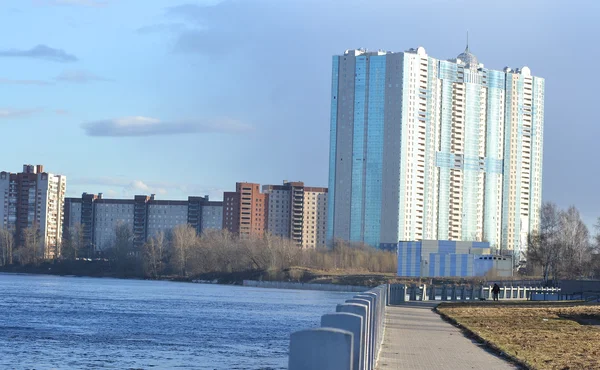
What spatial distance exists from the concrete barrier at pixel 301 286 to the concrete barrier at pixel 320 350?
123 metres

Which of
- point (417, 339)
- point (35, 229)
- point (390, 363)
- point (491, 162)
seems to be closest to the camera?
point (390, 363)

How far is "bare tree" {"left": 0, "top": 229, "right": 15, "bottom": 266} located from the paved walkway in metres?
164

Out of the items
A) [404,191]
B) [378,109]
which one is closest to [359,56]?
[378,109]

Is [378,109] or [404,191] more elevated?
[378,109]

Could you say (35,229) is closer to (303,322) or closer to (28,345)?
(303,322)

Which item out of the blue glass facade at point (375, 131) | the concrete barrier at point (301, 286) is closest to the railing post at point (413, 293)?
the concrete barrier at point (301, 286)

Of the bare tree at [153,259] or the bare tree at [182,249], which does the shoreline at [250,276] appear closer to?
the bare tree at [153,259]

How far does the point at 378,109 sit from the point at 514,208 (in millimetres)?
31982

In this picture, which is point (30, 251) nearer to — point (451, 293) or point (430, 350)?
point (451, 293)

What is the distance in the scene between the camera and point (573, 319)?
114ft

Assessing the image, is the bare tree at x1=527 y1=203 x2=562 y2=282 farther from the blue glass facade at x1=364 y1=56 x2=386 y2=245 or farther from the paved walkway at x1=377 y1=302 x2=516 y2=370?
the paved walkway at x1=377 y1=302 x2=516 y2=370

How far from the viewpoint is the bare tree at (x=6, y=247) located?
→ 18538 centimetres

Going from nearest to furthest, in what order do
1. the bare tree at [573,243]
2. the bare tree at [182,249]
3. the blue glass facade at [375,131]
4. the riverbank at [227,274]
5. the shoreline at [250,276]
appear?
the bare tree at [573,243] → the shoreline at [250,276] → the riverbank at [227,274] → the blue glass facade at [375,131] → the bare tree at [182,249]

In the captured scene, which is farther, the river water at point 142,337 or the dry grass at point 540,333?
the river water at point 142,337
